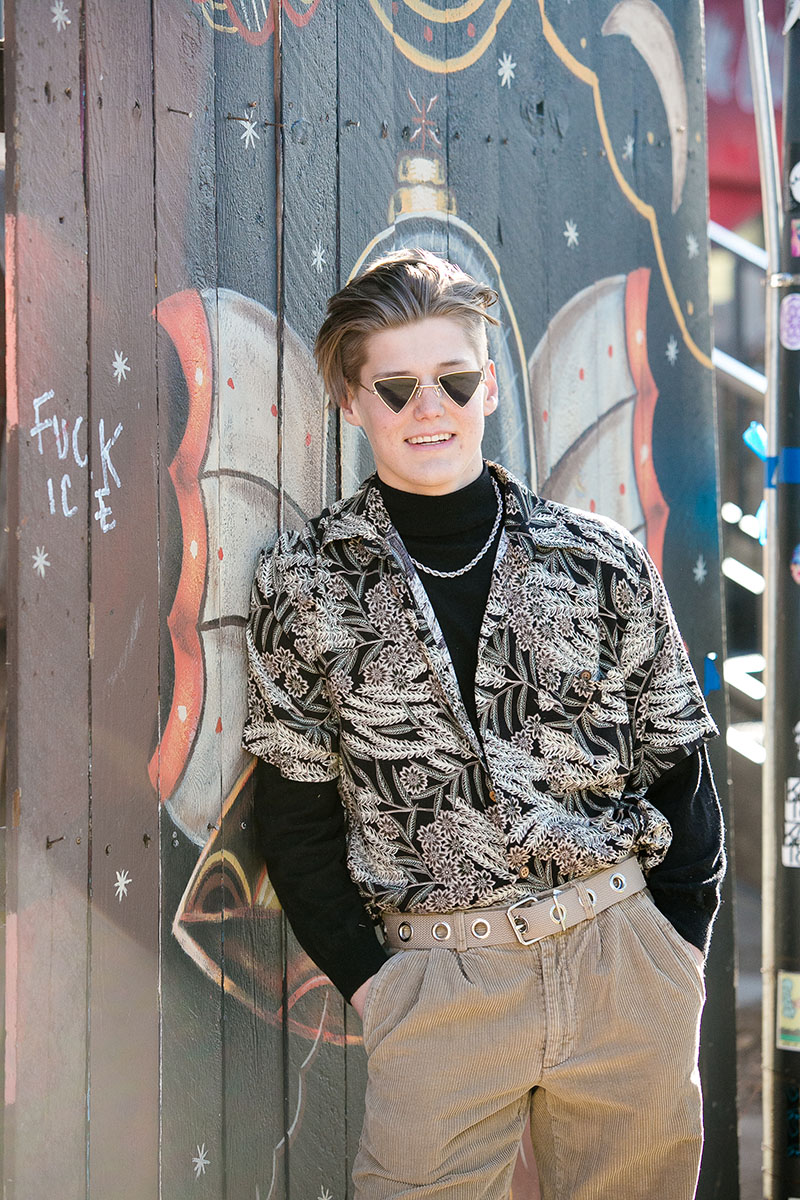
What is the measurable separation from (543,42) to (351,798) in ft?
6.66

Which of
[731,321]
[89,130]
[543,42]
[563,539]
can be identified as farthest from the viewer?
[731,321]

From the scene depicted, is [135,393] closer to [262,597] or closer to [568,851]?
[262,597]

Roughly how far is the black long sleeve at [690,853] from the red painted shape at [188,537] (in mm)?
883

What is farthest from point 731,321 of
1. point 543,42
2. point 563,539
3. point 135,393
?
point 135,393

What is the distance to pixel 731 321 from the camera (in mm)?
6574

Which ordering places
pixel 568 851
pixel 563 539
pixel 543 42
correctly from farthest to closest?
1. pixel 543 42
2. pixel 563 539
3. pixel 568 851

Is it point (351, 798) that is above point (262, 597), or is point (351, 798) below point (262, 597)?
below

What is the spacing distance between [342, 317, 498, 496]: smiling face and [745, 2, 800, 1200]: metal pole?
1294mm

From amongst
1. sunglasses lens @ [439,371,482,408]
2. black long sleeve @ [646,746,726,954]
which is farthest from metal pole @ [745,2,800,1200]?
sunglasses lens @ [439,371,482,408]

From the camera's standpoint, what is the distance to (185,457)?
7.15 ft

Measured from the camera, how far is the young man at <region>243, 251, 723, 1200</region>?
2.09m

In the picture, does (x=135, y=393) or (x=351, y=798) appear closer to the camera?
(x=135, y=393)

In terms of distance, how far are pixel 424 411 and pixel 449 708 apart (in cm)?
51

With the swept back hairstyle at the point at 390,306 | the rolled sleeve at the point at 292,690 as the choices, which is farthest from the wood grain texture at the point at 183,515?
the swept back hairstyle at the point at 390,306
